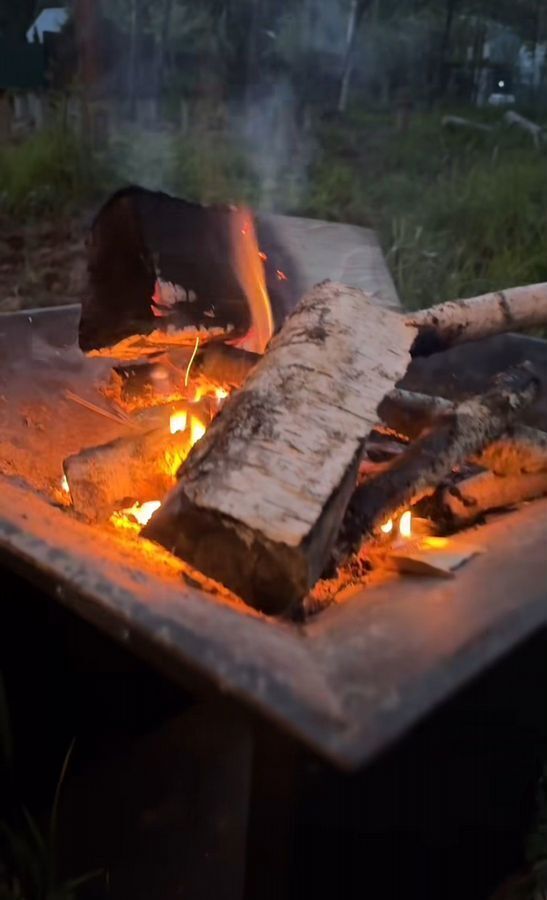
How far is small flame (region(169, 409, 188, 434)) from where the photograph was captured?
5.70ft

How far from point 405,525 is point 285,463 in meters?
0.35

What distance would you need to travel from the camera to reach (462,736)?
1.17 m

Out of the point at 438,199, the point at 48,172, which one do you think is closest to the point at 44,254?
the point at 48,172

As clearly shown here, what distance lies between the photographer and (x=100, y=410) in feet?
6.53

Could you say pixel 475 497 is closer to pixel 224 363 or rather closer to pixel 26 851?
pixel 224 363

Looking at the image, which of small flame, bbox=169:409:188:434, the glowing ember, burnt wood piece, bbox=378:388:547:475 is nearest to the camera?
the glowing ember

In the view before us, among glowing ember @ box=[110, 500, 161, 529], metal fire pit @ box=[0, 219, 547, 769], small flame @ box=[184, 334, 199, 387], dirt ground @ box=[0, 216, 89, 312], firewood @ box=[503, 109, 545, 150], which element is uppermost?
firewood @ box=[503, 109, 545, 150]

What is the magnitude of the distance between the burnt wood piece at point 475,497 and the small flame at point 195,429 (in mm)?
464

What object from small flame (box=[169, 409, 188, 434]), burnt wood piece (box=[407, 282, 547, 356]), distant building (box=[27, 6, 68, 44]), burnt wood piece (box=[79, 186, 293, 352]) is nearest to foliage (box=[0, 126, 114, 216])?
distant building (box=[27, 6, 68, 44])

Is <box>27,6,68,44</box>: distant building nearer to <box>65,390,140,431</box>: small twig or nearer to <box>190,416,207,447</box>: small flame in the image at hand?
<box>65,390,140,431</box>: small twig

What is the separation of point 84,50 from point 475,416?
2.59 meters

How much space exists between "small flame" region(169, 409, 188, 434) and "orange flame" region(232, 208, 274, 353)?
225 millimetres

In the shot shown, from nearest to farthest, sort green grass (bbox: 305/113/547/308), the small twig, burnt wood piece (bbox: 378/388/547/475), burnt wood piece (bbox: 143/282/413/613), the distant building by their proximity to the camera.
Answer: burnt wood piece (bbox: 143/282/413/613) → burnt wood piece (bbox: 378/388/547/475) → the small twig → the distant building → green grass (bbox: 305/113/547/308)

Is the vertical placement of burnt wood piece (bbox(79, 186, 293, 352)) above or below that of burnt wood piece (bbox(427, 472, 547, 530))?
above
